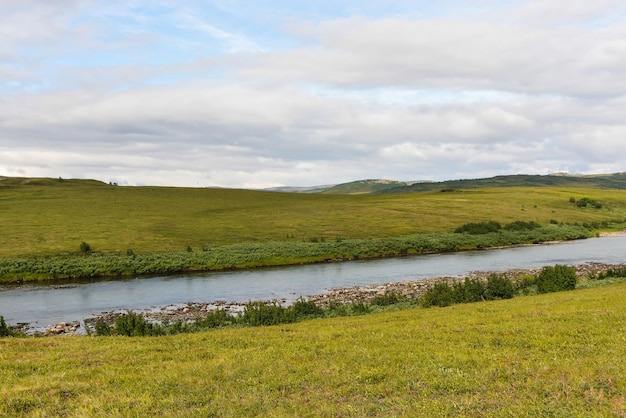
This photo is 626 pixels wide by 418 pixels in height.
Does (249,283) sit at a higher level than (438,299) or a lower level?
lower

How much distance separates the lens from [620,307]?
66.9 feet

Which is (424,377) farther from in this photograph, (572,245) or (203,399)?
(572,245)

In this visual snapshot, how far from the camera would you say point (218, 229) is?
84750 millimetres

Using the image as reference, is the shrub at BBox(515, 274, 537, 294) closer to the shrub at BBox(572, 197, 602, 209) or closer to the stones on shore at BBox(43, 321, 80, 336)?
the stones on shore at BBox(43, 321, 80, 336)

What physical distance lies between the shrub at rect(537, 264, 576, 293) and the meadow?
35.4 meters

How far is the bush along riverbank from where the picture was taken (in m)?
55.2

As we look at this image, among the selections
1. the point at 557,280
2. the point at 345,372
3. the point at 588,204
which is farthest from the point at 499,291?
the point at 588,204

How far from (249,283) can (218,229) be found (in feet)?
122

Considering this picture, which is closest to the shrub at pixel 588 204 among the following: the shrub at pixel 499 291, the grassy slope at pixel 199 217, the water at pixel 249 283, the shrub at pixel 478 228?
the grassy slope at pixel 199 217

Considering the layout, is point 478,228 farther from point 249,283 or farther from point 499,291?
point 499,291

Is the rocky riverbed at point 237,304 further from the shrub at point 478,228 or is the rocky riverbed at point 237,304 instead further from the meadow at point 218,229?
the shrub at point 478,228

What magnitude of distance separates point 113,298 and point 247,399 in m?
36.1

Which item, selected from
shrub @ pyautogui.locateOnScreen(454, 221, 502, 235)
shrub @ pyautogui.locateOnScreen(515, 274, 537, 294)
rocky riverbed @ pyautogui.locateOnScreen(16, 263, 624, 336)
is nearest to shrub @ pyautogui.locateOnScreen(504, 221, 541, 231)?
shrub @ pyautogui.locateOnScreen(454, 221, 502, 235)

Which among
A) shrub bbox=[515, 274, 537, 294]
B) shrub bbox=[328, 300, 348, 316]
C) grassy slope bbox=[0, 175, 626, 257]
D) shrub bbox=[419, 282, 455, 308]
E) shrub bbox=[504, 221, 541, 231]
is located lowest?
shrub bbox=[328, 300, 348, 316]
